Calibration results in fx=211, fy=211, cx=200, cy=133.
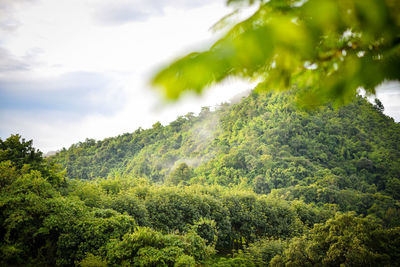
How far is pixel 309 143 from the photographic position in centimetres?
5072

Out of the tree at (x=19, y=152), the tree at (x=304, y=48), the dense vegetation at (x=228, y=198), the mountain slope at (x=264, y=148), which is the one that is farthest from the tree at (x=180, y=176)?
the tree at (x=304, y=48)

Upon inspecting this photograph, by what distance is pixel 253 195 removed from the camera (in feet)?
68.4

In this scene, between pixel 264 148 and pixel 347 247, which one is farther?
pixel 264 148

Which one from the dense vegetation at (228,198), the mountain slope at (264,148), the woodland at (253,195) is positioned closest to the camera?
the woodland at (253,195)

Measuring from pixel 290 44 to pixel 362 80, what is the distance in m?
0.66

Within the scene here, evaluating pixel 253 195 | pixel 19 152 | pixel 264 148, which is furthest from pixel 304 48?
pixel 264 148

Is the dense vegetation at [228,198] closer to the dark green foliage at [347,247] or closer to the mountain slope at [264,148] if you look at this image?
the dark green foliage at [347,247]

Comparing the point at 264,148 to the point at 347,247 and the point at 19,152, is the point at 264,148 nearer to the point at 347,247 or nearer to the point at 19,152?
the point at 347,247

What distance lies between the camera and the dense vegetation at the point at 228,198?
7777 mm

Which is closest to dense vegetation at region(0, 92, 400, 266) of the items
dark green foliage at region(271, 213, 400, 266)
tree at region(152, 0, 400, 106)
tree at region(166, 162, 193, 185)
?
dark green foliage at region(271, 213, 400, 266)

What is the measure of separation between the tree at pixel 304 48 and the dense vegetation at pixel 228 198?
2.10 feet

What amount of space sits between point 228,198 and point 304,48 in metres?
19.3

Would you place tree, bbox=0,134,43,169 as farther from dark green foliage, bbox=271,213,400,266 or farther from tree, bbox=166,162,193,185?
tree, bbox=166,162,193,185

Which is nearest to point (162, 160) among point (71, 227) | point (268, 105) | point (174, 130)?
point (174, 130)
